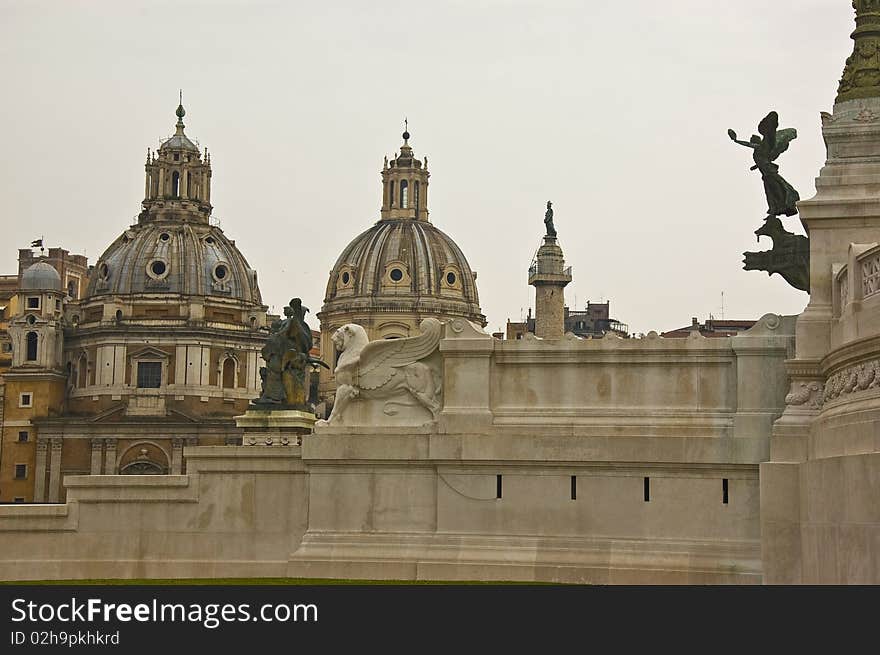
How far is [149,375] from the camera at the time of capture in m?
121

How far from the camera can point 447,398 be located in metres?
25.1

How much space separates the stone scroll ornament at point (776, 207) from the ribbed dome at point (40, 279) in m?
102

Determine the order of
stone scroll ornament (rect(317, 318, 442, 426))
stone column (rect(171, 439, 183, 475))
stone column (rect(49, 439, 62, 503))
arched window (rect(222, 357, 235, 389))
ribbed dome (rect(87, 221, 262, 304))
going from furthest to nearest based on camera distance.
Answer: ribbed dome (rect(87, 221, 262, 304))
arched window (rect(222, 357, 235, 389))
stone column (rect(171, 439, 183, 475))
stone column (rect(49, 439, 62, 503))
stone scroll ornament (rect(317, 318, 442, 426))

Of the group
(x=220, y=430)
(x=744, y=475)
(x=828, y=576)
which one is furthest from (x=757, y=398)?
(x=220, y=430)

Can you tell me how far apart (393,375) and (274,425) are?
9169 mm

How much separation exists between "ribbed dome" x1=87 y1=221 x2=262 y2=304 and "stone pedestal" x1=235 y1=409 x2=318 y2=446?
293 feet

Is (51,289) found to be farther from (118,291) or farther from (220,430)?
(220,430)

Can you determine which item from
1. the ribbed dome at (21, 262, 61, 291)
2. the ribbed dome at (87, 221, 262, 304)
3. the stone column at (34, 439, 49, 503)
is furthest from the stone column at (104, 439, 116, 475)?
the ribbed dome at (21, 262, 61, 291)

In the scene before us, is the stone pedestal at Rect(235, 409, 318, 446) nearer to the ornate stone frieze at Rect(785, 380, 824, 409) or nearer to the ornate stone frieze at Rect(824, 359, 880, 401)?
the ornate stone frieze at Rect(785, 380, 824, 409)

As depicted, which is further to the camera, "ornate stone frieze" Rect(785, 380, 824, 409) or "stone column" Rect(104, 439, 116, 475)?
"stone column" Rect(104, 439, 116, 475)

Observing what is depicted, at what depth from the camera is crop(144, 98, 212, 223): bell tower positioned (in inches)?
5030

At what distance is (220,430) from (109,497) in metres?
92.9

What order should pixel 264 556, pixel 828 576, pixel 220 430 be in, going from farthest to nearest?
1. pixel 220 430
2. pixel 264 556
3. pixel 828 576

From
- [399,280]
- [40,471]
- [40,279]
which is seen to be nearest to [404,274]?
[399,280]
